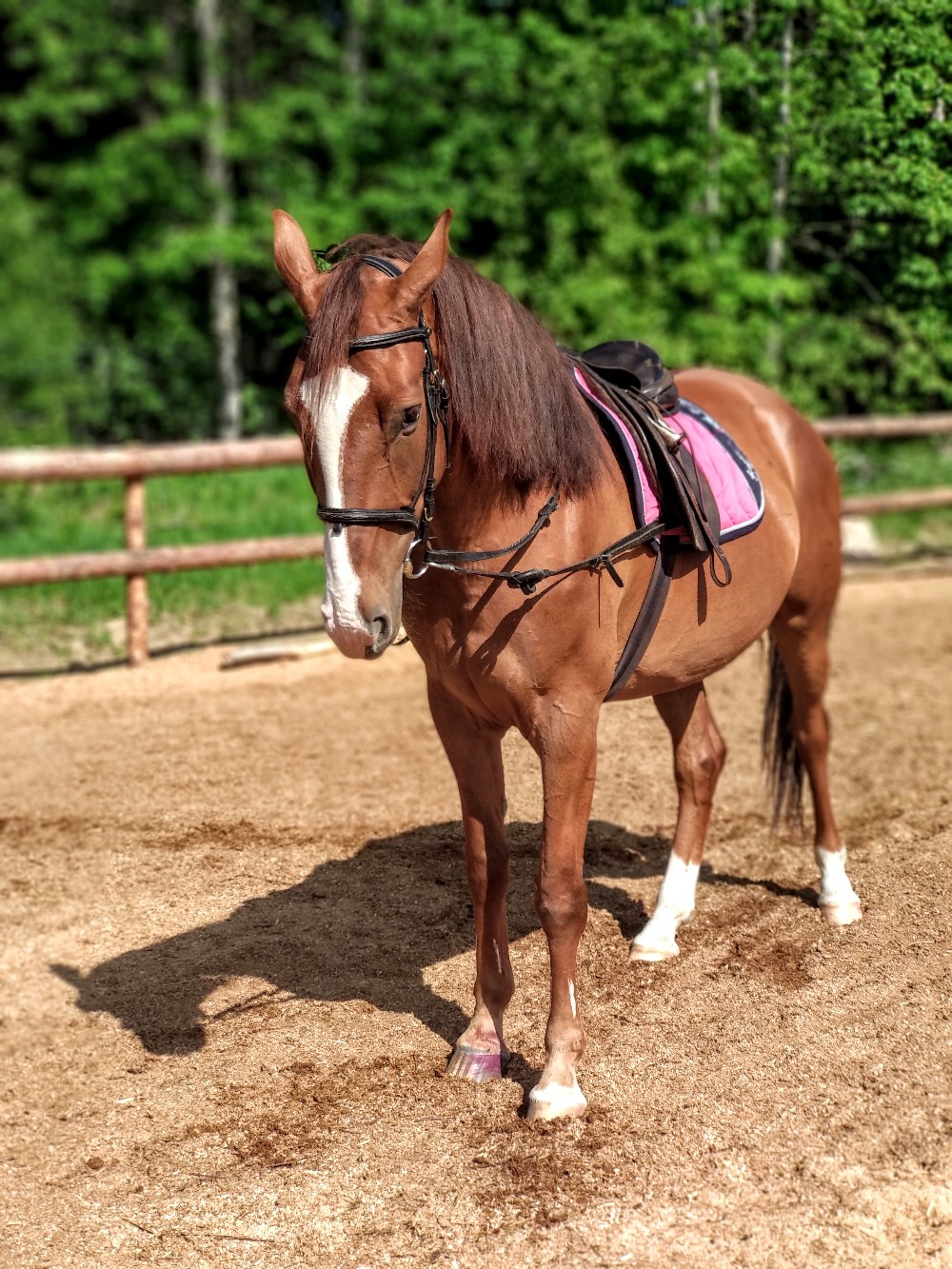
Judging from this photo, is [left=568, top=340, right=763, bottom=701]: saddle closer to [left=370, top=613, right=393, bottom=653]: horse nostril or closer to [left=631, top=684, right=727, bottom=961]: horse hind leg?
[left=631, top=684, right=727, bottom=961]: horse hind leg

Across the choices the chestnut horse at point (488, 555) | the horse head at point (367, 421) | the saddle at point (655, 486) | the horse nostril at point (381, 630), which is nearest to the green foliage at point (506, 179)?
the saddle at point (655, 486)

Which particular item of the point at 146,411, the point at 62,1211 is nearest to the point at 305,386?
the point at 62,1211

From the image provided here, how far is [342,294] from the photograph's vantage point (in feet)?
9.48

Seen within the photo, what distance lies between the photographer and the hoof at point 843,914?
179 inches

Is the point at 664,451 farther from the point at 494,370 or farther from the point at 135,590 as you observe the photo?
the point at 135,590

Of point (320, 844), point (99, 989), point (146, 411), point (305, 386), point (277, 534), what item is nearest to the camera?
point (305, 386)

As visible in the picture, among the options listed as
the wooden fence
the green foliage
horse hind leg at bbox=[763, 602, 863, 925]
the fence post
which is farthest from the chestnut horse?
the fence post

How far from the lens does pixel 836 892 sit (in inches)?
183

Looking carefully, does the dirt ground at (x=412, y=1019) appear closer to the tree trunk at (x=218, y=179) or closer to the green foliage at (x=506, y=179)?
the green foliage at (x=506, y=179)

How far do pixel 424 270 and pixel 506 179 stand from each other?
12477mm

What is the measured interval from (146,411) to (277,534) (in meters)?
5.09

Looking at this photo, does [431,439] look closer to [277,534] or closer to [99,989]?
[99,989]

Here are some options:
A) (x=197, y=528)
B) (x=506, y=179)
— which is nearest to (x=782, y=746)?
(x=197, y=528)

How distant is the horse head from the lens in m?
2.84
